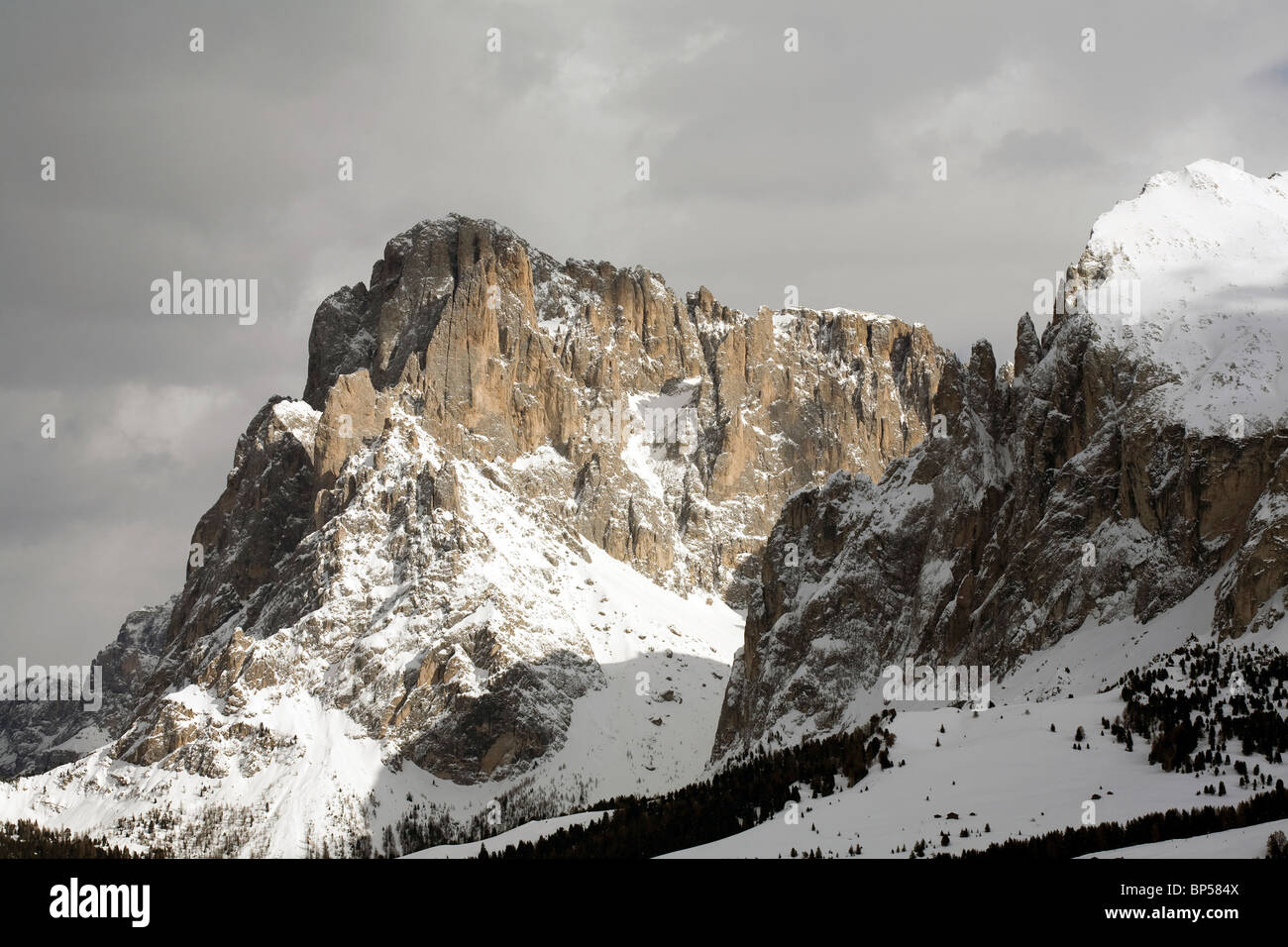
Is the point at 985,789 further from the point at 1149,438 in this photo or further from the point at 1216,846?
the point at 1149,438

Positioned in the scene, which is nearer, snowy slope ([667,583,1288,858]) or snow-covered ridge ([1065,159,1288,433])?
snowy slope ([667,583,1288,858])

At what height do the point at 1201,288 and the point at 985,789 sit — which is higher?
the point at 1201,288

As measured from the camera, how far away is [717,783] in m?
147

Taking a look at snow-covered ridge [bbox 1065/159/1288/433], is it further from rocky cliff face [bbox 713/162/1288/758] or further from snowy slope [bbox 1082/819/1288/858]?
snowy slope [bbox 1082/819/1288/858]

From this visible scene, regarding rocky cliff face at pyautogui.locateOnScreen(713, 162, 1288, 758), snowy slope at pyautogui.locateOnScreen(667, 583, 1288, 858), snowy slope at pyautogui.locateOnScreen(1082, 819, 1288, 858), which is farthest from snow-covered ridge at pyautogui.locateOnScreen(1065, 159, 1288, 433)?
snowy slope at pyautogui.locateOnScreen(1082, 819, 1288, 858)

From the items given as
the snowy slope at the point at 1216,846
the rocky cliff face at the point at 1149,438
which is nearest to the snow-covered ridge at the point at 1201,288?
the rocky cliff face at the point at 1149,438

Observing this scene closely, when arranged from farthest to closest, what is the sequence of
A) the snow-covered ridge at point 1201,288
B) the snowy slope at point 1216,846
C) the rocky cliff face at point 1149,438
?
the snow-covered ridge at point 1201,288
the rocky cliff face at point 1149,438
the snowy slope at point 1216,846

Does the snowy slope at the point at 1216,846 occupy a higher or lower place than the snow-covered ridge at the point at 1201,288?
lower

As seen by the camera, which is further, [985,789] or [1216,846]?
[985,789]

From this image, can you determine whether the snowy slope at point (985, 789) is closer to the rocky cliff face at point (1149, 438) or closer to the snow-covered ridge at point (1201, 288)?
the rocky cliff face at point (1149, 438)

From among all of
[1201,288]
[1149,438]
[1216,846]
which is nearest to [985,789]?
[1216,846]

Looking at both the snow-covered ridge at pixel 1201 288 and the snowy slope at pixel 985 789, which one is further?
the snow-covered ridge at pixel 1201 288

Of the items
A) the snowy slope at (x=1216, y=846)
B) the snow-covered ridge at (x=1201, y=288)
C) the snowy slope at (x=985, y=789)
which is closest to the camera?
the snowy slope at (x=1216, y=846)
